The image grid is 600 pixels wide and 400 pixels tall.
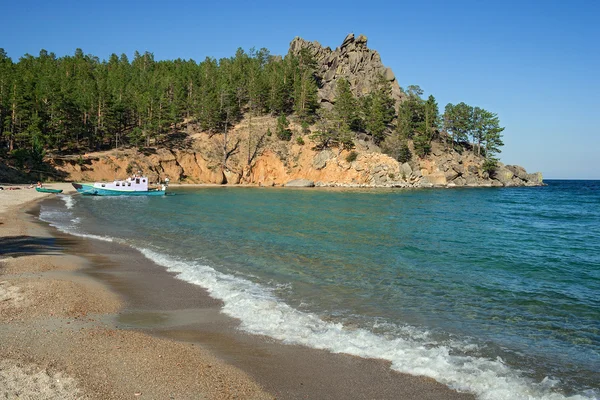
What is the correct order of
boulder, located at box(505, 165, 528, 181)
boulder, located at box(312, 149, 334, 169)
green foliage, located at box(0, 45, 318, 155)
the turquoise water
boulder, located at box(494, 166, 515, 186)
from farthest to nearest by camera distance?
boulder, located at box(505, 165, 528, 181) → boulder, located at box(494, 166, 515, 186) → boulder, located at box(312, 149, 334, 169) → green foliage, located at box(0, 45, 318, 155) → the turquoise water

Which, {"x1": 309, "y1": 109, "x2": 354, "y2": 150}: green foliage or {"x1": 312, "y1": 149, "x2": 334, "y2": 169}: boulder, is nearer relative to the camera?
{"x1": 309, "y1": 109, "x2": 354, "y2": 150}: green foliage

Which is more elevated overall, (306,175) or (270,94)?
(270,94)

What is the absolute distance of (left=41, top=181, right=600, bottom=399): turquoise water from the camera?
8.43 meters

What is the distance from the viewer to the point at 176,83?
9812 centimetres

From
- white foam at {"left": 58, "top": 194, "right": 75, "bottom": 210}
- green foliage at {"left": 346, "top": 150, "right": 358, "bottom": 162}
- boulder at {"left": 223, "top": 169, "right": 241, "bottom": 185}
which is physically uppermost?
green foliage at {"left": 346, "top": 150, "right": 358, "bottom": 162}

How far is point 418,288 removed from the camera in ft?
46.1

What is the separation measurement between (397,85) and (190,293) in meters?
130

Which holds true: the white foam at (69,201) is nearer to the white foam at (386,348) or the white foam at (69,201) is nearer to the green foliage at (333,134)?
the white foam at (386,348)

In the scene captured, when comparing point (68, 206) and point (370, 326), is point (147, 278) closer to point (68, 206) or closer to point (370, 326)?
point (370, 326)

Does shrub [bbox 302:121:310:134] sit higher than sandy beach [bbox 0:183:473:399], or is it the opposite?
shrub [bbox 302:121:310:134]

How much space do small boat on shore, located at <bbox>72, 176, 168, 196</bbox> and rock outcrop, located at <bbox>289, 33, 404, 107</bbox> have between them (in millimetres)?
74188

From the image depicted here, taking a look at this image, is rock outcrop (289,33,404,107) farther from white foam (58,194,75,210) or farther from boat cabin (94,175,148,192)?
white foam (58,194,75,210)

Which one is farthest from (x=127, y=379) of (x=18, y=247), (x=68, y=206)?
(x=68, y=206)

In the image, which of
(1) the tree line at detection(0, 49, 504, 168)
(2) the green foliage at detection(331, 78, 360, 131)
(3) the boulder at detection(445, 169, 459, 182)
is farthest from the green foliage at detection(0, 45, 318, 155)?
(3) the boulder at detection(445, 169, 459, 182)
